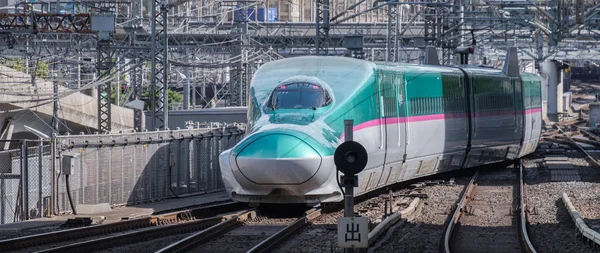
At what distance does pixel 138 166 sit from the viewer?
2211 centimetres

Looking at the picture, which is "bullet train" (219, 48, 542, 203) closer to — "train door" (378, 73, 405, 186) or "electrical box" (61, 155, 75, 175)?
"train door" (378, 73, 405, 186)

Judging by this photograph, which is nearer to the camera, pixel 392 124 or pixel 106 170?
pixel 392 124

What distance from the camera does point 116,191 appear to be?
21.2 metres

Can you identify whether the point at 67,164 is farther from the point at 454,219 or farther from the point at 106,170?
the point at 454,219

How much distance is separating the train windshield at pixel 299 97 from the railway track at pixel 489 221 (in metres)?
2.84

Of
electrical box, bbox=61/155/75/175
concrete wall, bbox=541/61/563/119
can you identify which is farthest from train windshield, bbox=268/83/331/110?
concrete wall, bbox=541/61/563/119

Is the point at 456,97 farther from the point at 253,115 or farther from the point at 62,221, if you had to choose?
the point at 62,221

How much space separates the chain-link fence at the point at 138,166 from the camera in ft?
65.8

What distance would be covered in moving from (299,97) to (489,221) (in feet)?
12.3

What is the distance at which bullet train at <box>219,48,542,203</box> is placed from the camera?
15.7m

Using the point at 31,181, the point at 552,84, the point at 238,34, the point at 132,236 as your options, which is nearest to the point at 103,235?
the point at 132,236

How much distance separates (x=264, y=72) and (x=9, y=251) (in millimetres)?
6828

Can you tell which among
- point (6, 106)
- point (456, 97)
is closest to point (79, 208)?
point (456, 97)

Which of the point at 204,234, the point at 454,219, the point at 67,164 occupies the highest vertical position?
the point at 67,164
